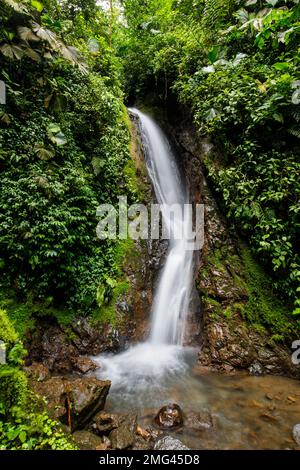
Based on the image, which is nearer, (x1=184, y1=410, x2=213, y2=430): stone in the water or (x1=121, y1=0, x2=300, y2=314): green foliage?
(x1=184, y1=410, x2=213, y2=430): stone in the water

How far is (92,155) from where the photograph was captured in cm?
634

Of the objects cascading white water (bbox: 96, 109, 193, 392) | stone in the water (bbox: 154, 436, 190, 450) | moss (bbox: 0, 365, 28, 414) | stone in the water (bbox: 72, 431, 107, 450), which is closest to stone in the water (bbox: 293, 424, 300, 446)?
stone in the water (bbox: 154, 436, 190, 450)

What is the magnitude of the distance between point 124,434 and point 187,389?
1504 mm

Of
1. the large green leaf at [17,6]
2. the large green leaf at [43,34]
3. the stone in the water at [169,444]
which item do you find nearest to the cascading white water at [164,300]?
the stone in the water at [169,444]

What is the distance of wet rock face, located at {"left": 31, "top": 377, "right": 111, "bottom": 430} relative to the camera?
298cm

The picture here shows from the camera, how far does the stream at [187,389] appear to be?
316cm

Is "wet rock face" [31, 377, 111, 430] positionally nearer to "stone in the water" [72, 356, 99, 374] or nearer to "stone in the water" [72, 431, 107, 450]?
"stone in the water" [72, 431, 107, 450]

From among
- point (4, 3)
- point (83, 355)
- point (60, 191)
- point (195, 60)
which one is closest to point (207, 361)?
point (83, 355)

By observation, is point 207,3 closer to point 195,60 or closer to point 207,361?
point 195,60

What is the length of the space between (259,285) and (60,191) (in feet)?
14.2

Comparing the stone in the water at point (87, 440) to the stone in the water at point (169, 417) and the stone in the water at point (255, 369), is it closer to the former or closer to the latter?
the stone in the water at point (169, 417)

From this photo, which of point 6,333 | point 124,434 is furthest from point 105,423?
point 6,333

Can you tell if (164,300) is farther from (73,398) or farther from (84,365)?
(73,398)

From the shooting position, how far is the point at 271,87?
17.4 feet
